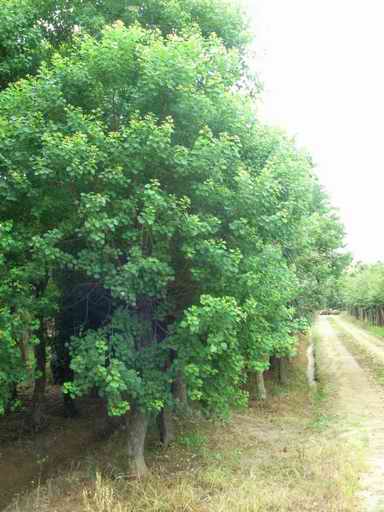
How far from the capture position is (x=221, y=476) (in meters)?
10.6

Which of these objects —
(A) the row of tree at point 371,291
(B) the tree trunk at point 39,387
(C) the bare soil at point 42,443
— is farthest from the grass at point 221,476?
(A) the row of tree at point 371,291

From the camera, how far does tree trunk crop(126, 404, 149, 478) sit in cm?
1083

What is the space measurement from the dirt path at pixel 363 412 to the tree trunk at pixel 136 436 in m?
4.69

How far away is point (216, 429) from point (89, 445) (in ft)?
13.7

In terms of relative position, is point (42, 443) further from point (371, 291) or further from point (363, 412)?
point (371, 291)

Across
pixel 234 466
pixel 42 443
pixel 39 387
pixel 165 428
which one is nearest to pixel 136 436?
pixel 234 466

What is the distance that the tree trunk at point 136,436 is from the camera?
10.8 m

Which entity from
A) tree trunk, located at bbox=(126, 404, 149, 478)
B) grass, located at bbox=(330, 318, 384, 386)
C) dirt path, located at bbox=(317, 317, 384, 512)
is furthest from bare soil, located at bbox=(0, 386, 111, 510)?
grass, located at bbox=(330, 318, 384, 386)

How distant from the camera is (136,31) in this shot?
9.23m

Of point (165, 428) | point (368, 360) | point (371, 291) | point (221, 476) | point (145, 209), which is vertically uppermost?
point (371, 291)

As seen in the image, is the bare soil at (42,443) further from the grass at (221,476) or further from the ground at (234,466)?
the grass at (221,476)

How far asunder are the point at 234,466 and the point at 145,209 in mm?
6982

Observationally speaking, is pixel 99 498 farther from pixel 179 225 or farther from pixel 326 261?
pixel 326 261

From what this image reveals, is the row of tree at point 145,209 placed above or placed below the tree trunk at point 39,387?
above
